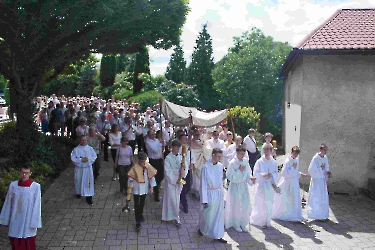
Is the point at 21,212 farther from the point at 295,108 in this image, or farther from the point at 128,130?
the point at 295,108

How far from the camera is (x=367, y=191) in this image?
1123cm

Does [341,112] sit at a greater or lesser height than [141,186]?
greater

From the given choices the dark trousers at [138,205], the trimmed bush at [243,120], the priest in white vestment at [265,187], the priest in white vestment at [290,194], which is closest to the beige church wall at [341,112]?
the priest in white vestment at [290,194]

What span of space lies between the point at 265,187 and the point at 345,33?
669 centimetres

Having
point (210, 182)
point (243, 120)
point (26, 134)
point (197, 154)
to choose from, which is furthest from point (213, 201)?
point (243, 120)

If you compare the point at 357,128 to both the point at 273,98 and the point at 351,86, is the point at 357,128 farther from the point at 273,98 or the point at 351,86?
the point at 273,98

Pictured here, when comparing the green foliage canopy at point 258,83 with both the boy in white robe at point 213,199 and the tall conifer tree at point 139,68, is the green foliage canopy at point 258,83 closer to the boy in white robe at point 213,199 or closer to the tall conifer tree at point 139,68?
the tall conifer tree at point 139,68

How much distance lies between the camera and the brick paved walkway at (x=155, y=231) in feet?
22.5

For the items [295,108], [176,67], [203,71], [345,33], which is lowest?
[295,108]

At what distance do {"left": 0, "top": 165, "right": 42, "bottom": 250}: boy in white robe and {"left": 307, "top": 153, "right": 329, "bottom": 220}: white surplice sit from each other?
258 inches

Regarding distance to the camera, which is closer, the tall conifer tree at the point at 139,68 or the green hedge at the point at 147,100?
the green hedge at the point at 147,100

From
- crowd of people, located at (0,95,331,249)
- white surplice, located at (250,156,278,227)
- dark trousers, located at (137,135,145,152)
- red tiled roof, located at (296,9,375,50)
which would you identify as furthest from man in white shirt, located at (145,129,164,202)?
red tiled roof, located at (296,9,375,50)

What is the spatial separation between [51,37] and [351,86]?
34.2ft

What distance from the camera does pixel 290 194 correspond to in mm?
8547
